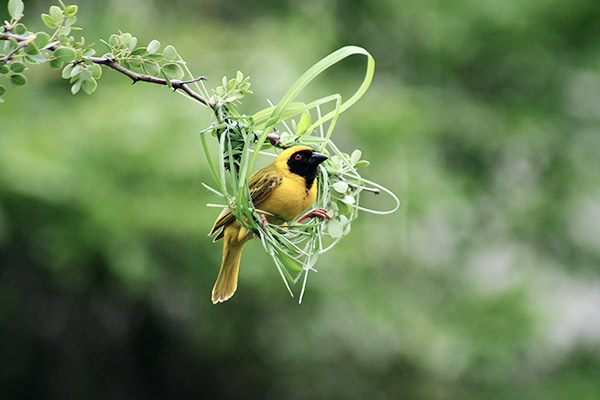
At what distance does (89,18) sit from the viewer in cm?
728

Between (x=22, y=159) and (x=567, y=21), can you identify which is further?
(x=567, y=21)

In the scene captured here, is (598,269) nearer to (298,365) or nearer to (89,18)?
(298,365)

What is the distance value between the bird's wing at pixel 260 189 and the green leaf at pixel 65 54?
591mm

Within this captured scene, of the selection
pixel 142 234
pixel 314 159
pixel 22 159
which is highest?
pixel 314 159

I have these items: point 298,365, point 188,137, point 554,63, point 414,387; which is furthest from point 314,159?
point 554,63

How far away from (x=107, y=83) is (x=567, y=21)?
5.15 m

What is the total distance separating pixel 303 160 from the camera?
1.74 metres

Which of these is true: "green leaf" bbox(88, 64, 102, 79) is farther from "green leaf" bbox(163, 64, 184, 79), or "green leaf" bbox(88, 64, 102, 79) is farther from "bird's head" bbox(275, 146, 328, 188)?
"bird's head" bbox(275, 146, 328, 188)

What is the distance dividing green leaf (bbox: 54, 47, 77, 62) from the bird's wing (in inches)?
23.3

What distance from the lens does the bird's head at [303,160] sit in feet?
5.65

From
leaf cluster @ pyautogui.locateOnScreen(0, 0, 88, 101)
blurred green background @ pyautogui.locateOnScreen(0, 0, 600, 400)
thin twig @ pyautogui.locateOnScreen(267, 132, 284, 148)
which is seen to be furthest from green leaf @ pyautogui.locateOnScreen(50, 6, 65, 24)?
blurred green background @ pyautogui.locateOnScreen(0, 0, 600, 400)

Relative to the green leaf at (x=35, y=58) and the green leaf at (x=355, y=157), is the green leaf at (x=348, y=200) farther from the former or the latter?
the green leaf at (x=35, y=58)

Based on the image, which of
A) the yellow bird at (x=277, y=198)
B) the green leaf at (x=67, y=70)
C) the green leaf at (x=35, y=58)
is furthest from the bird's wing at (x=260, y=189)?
the green leaf at (x=35, y=58)

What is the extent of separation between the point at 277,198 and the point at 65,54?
658 mm
